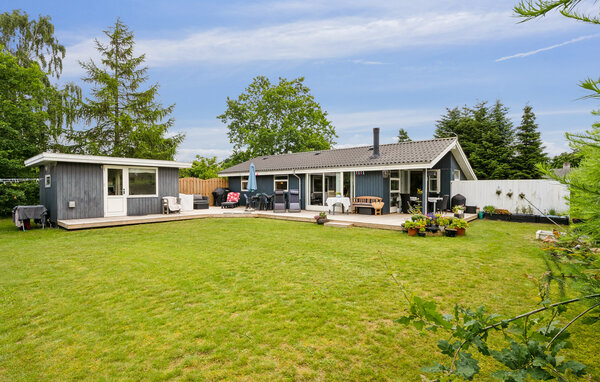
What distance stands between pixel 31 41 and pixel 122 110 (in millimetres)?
7130

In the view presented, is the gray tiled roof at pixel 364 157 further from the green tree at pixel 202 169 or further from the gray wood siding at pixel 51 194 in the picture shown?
the gray wood siding at pixel 51 194

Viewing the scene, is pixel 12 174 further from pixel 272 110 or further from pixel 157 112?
pixel 272 110

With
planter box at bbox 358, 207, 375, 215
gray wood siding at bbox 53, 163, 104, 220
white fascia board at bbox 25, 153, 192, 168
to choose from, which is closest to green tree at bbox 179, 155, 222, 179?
white fascia board at bbox 25, 153, 192, 168

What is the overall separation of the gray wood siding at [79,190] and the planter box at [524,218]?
1541 centimetres

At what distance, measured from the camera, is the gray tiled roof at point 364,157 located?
12.1m

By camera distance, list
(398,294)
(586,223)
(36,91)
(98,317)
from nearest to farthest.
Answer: (586,223), (98,317), (398,294), (36,91)

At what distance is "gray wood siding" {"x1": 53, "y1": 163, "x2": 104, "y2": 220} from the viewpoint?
10250 mm

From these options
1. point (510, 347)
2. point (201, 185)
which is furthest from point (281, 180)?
point (510, 347)

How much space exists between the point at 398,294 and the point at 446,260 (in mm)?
2199

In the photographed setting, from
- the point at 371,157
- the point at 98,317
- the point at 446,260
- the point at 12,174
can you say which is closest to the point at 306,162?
the point at 371,157

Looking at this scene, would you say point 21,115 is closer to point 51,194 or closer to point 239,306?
point 51,194

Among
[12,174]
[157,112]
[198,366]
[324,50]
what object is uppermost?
[324,50]

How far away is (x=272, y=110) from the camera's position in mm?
29922

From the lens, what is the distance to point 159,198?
12523mm
